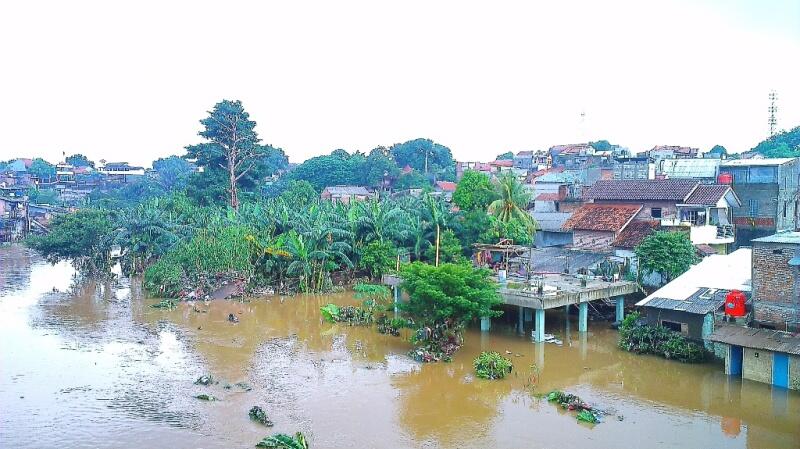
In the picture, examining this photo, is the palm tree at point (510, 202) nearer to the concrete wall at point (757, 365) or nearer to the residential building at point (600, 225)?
the residential building at point (600, 225)

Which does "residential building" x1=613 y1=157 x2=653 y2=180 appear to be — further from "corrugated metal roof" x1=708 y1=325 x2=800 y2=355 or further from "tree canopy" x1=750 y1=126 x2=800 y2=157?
"tree canopy" x1=750 y1=126 x2=800 y2=157

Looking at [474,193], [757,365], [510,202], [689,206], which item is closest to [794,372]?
[757,365]

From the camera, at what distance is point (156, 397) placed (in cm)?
1480

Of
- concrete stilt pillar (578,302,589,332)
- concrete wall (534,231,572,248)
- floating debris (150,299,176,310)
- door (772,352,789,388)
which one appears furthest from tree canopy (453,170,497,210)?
door (772,352,789,388)

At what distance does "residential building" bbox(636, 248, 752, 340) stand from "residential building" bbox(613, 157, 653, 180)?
15.7 meters

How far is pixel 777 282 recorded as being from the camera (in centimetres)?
1557

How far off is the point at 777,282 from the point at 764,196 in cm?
1481

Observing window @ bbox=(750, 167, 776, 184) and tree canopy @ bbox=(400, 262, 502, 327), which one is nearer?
tree canopy @ bbox=(400, 262, 502, 327)

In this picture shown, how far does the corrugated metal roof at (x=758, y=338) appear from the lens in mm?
14375

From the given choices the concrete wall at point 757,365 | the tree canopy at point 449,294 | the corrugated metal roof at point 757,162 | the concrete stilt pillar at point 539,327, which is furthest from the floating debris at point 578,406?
the corrugated metal roof at point 757,162

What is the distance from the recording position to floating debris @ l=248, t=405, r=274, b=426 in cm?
1317

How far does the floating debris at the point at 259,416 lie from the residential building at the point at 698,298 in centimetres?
1038

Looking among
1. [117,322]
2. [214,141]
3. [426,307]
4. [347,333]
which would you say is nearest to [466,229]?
[347,333]

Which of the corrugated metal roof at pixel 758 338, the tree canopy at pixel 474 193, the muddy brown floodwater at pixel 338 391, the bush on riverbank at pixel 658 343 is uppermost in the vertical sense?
the tree canopy at pixel 474 193
